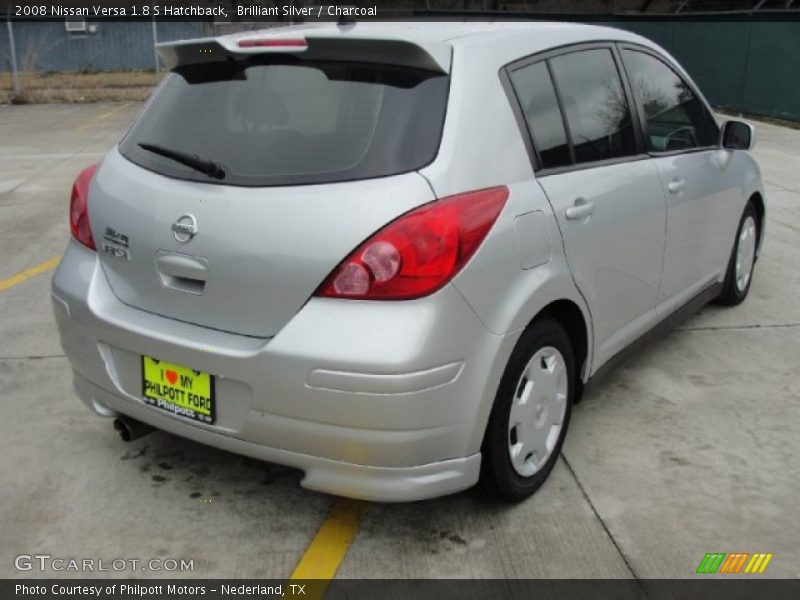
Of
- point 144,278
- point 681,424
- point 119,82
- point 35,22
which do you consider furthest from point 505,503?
point 35,22

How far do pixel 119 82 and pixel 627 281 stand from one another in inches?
975

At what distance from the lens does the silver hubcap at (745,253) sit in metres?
4.95

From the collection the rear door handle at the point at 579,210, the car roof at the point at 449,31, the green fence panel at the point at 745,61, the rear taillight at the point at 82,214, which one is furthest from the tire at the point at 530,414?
the green fence panel at the point at 745,61

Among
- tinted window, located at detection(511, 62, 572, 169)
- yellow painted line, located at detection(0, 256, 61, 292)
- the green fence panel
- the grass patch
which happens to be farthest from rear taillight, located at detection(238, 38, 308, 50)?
the grass patch

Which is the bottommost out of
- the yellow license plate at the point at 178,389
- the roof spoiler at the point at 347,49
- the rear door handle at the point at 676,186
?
the yellow license plate at the point at 178,389

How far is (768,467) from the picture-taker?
3.29m

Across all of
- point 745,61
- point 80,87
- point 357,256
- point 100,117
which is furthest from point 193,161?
point 80,87

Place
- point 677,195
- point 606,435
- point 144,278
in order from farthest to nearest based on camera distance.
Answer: point 677,195
point 606,435
point 144,278

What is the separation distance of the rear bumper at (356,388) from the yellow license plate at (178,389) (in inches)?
1.3

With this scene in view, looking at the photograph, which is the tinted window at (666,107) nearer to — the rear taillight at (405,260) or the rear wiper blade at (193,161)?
the rear taillight at (405,260)

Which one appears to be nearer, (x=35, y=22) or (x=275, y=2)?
(x=275, y=2)

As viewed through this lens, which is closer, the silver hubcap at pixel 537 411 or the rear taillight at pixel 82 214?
the silver hubcap at pixel 537 411

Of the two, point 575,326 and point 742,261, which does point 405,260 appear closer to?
point 575,326

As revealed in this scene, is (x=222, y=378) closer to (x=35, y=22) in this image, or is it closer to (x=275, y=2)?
(x=275, y=2)
